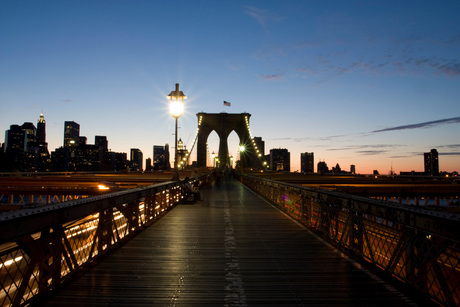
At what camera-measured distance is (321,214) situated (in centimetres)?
796

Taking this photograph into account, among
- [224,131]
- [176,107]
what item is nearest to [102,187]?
[176,107]

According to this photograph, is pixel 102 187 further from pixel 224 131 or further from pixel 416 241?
pixel 224 131

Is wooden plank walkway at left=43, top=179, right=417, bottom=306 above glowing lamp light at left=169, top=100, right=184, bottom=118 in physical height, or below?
below

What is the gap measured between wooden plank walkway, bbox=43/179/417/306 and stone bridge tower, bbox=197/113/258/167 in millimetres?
82672

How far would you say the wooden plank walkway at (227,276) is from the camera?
3.84 m

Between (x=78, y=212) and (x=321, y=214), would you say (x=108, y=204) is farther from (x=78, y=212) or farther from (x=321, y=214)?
(x=321, y=214)

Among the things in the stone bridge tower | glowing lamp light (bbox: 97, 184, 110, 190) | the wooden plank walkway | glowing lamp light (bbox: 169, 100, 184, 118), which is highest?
the stone bridge tower

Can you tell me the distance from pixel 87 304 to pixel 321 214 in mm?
5749

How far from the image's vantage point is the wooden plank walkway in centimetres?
384

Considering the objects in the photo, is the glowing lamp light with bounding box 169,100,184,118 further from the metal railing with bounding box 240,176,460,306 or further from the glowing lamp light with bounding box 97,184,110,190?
the metal railing with bounding box 240,176,460,306

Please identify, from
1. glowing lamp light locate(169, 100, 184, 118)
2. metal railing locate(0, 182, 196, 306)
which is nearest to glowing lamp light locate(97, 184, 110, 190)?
glowing lamp light locate(169, 100, 184, 118)

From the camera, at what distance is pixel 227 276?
15.3 feet

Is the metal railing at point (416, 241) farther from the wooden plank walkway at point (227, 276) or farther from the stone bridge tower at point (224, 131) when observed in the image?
the stone bridge tower at point (224, 131)

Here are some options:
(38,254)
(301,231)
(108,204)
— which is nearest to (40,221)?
(38,254)
